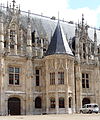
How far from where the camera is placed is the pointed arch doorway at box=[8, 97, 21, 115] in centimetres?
4458

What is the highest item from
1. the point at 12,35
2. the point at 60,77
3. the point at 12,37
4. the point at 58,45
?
the point at 12,35

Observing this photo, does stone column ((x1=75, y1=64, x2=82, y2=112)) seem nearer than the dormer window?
No

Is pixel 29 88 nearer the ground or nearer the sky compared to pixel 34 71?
nearer the ground

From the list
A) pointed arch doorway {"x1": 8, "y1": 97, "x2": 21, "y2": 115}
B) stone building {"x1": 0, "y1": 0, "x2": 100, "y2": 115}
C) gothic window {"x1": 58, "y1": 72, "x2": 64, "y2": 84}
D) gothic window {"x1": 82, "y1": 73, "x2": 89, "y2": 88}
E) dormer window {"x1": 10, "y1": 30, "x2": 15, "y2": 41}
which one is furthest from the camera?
gothic window {"x1": 82, "y1": 73, "x2": 89, "y2": 88}

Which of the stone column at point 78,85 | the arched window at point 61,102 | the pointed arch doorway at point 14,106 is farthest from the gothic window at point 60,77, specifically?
the pointed arch doorway at point 14,106

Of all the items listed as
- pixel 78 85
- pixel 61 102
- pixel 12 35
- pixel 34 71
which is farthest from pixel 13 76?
pixel 78 85

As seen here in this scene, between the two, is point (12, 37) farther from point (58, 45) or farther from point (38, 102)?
point (38, 102)

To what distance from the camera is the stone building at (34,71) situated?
4469 centimetres

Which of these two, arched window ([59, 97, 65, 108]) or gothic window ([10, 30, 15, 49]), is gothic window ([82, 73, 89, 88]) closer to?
arched window ([59, 97, 65, 108])

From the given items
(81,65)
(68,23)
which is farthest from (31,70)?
(68,23)

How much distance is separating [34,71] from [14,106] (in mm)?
5746

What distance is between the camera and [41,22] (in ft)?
174

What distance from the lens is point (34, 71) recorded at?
4688cm

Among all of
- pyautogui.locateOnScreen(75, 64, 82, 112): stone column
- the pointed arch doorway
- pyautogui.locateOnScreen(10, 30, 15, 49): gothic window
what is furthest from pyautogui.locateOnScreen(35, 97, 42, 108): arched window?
pyautogui.locateOnScreen(10, 30, 15, 49): gothic window
